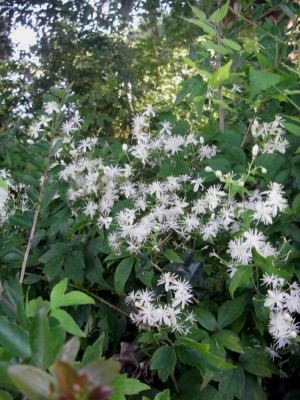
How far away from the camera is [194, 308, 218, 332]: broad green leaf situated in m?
1.02

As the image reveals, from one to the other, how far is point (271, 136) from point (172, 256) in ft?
1.30

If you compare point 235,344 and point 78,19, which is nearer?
point 235,344

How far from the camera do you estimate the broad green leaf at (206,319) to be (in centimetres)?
102

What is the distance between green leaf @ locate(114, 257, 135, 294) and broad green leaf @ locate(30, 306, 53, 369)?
616mm

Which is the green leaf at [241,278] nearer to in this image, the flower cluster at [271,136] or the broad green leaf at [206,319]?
the broad green leaf at [206,319]

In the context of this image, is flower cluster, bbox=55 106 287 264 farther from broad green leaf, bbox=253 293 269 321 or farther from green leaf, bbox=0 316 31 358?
green leaf, bbox=0 316 31 358

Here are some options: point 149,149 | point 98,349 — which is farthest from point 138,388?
point 149,149

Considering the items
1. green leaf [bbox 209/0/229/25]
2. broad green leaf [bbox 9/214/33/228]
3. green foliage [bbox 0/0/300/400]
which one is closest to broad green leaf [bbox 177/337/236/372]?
green foliage [bbox 0/0/300/400]

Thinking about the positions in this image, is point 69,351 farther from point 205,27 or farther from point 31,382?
point 205,27

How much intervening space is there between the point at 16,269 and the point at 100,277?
0.93 feet

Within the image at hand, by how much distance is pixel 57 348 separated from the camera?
1.59 ft

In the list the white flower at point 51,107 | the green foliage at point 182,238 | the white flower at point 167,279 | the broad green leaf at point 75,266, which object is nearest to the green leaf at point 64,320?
the green foliage at point 182,238

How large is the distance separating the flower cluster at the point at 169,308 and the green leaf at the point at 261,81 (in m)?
0.40

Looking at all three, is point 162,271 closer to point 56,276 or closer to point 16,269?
point 56,276
